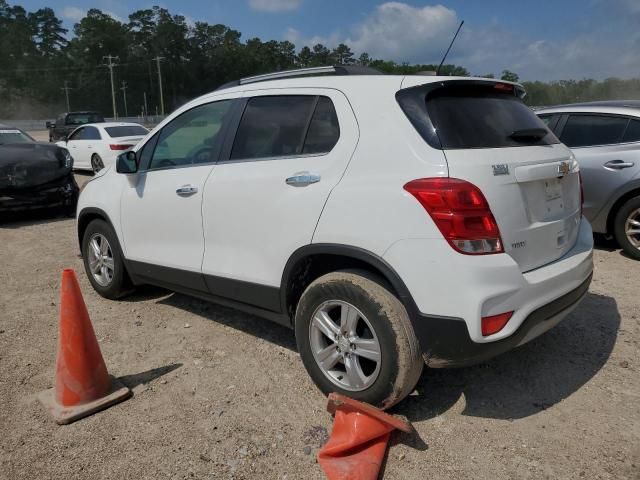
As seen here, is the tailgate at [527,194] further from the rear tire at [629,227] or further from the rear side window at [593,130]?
the rear side window at [593,130]

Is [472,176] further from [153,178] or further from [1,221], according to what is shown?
[1,221]

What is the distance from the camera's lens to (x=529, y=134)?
299 centimetres

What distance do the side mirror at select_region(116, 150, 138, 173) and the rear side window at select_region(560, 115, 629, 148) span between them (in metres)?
4.86

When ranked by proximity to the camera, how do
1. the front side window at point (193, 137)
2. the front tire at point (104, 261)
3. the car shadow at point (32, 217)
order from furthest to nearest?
the car shadow at point (32, 217)
the front tire at point (104, 261)
the front side window at point (193, 137)

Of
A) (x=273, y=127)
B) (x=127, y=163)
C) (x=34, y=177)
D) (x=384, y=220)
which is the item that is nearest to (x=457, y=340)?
(x=384, y=220)

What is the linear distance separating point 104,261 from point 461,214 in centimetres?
354

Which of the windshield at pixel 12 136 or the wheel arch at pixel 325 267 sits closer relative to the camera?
the wheel arch at pixel 325 267

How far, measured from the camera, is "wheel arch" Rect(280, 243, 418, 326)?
264cm

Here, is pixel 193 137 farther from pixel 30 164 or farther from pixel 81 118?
pixel 81 118

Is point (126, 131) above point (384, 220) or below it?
below

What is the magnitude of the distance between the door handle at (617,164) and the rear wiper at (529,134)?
10.6 feet

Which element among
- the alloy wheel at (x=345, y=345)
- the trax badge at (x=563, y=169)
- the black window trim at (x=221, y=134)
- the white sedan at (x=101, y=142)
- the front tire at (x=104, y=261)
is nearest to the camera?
the alloy wheel at (x=345, y=345)

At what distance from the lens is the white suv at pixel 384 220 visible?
2.52 metres

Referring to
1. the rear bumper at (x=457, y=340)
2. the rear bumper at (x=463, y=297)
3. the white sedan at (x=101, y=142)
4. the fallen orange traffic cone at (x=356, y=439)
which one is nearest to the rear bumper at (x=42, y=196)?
the white sedan at (x=101, y=142)
